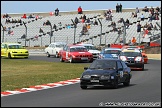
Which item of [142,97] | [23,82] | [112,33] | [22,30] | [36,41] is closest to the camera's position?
[142,97]

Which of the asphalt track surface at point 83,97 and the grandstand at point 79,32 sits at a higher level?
the grandstand at point 79,32

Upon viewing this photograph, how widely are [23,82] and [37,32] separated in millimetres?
49315

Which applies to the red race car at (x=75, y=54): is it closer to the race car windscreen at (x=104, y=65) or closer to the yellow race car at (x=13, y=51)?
the yellow race car at (x=13, y=51)

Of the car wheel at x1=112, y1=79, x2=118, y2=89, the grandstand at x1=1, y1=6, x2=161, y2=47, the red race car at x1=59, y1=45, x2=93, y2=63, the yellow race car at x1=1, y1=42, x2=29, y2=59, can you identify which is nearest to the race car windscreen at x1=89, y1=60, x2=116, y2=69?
the car wheel at x1=112, y1=79, x2=118, y2=89

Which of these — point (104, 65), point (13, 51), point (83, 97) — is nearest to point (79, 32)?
point (13, 51)

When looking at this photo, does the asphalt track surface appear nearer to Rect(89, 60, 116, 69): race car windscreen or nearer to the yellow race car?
Rect(89, 60, 116, 69): race car windscreen

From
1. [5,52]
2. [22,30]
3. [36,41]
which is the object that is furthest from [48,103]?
[22,30]

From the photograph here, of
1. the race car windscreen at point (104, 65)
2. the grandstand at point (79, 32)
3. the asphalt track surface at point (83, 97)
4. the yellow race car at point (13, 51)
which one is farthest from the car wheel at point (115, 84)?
the grandstand at point (79, 32)

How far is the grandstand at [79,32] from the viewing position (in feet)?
191

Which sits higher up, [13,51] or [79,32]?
[79,32]

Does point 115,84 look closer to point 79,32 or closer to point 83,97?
point 83,97

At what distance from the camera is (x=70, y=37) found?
63750mm

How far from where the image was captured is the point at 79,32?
64562 mm

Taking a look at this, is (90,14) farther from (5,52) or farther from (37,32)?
(5,52)
